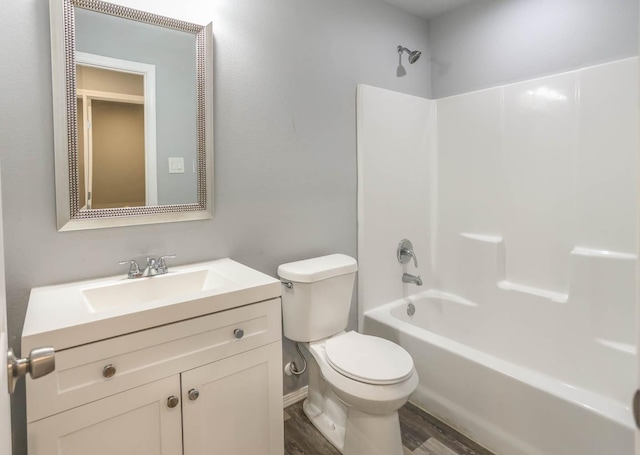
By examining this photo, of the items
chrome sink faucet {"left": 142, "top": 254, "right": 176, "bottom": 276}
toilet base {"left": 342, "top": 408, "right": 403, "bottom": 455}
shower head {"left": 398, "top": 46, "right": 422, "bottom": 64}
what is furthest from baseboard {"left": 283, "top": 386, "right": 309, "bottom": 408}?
shower head {"left": 398, "top": 46, "right": 422, "bottom": 64}

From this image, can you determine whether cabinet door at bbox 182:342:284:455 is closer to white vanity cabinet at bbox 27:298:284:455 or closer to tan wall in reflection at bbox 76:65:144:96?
white vanity cabinet at bbox 27:298:284:455

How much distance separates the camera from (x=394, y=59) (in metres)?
2.44

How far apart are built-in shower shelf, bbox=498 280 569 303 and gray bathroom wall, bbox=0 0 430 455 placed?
964mm

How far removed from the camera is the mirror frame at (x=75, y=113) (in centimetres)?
136

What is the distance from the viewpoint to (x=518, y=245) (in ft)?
7.34

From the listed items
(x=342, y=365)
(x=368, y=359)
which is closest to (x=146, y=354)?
(x=342, y=365)

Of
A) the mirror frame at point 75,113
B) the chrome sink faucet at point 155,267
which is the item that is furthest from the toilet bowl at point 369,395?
the mirror frame at point 75,113

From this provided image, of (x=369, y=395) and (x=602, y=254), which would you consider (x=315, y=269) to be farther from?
(x=602, y=254)

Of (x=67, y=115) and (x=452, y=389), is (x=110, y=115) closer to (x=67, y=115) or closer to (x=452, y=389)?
(x=67, y=115)

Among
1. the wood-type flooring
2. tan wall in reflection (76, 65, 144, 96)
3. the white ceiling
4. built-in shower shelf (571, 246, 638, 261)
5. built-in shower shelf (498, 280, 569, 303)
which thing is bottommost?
the wood-type flooring

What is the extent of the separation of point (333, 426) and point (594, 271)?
5.09 ft

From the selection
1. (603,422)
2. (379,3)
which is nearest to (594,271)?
(603,422)

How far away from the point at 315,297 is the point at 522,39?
194cm

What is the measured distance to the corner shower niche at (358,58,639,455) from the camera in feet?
5.53
